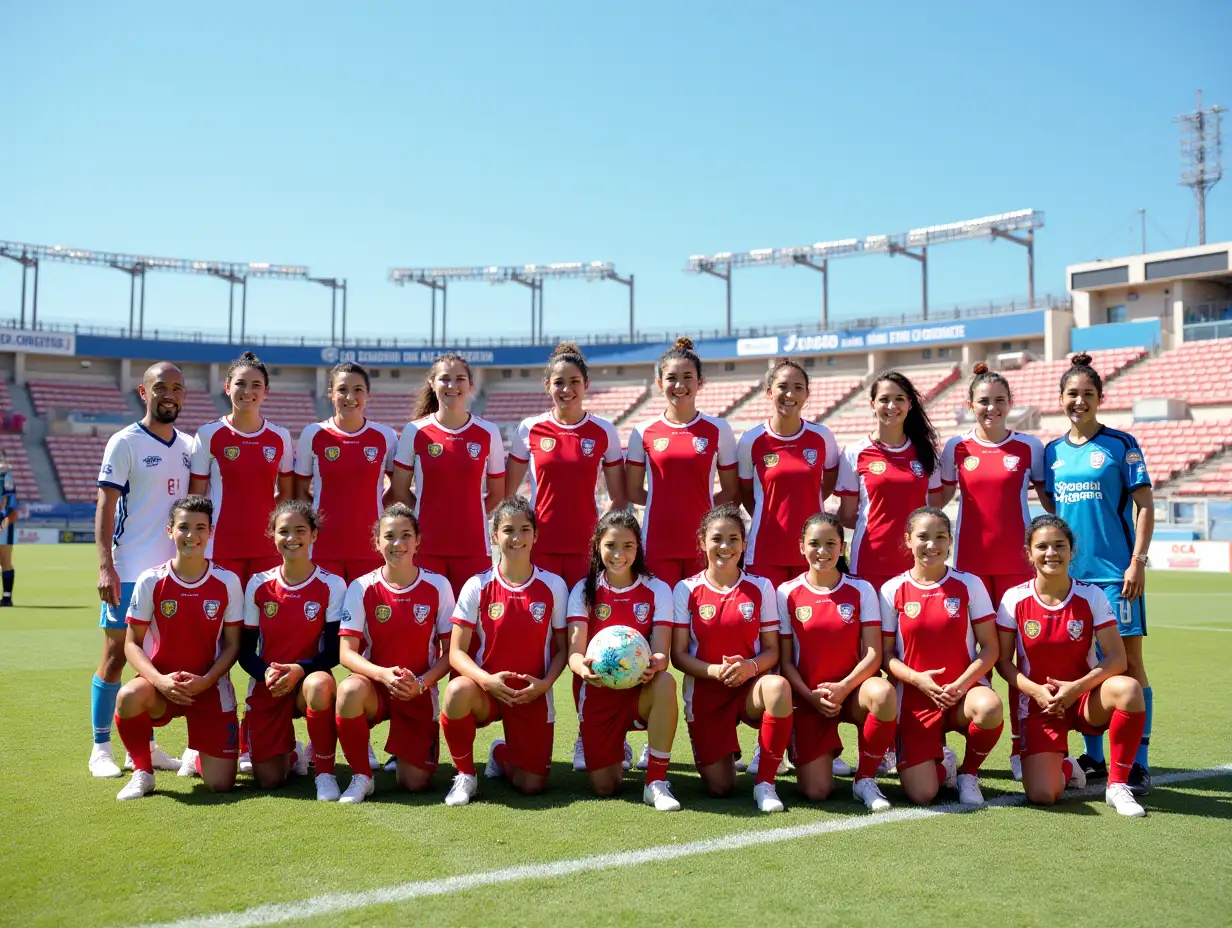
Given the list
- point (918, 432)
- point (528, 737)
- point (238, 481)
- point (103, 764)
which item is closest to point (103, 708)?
point (103, 764)

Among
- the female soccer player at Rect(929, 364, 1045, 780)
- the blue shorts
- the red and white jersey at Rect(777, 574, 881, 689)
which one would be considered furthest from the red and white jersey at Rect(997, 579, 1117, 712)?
the blue shorts

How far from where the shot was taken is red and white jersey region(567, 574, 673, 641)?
16.1 ft

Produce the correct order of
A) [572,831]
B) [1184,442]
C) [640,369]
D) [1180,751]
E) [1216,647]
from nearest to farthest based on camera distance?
[572,831] < [1180,751] < [1216,647] < [1184,442] < [640,369]

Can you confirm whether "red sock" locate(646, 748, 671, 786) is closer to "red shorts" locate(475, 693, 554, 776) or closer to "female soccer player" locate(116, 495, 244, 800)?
"red shorts" locate(475, 693, 554, 776)

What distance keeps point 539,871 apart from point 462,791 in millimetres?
1108

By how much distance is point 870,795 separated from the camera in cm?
447

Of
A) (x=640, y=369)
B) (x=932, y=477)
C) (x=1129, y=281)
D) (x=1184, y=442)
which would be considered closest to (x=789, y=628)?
(x=932, y=477)

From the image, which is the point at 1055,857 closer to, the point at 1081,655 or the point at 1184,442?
the point at 1081,655

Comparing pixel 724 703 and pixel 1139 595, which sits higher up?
pixel 1139 595

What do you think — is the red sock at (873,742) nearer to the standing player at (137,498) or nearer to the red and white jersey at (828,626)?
the red and white jersey at (828,626)

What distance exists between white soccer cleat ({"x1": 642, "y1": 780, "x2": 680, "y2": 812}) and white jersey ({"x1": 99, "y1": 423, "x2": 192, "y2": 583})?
287 cm

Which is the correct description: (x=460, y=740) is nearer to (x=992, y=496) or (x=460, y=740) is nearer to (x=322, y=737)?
Answer: (x=322, y=737)

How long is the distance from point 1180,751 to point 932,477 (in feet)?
6.52

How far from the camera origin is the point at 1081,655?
4.77 metres
